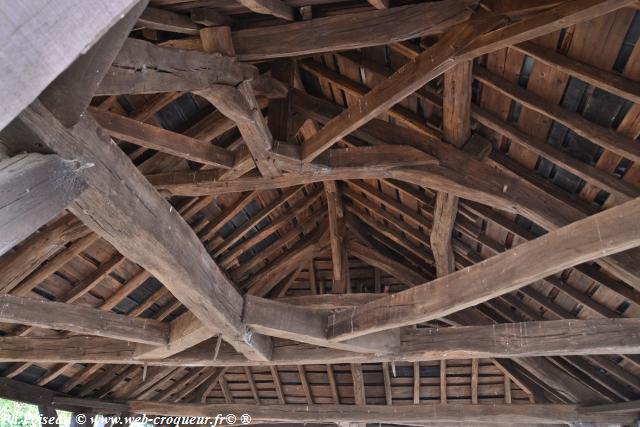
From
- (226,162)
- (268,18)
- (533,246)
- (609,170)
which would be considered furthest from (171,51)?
(609,170)

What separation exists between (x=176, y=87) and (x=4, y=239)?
1348 mm

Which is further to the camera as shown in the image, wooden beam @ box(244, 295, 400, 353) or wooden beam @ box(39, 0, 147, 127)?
wooden beam @ box(244, 295, 400, 353)

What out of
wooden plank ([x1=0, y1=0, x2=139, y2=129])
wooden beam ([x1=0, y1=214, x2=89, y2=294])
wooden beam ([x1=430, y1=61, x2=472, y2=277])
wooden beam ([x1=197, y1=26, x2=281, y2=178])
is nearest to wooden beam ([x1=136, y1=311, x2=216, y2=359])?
wooden beam ([x1=0, y1=214, x2=89, y2=294])

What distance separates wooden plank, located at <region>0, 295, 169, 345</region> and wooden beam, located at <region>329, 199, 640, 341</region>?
4.36ft

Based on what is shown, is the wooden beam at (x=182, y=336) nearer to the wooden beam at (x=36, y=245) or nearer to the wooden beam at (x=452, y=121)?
the wooden beam at (x=36, y=245)

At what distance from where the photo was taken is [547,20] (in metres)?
2.30

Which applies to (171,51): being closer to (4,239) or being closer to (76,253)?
(4,239)

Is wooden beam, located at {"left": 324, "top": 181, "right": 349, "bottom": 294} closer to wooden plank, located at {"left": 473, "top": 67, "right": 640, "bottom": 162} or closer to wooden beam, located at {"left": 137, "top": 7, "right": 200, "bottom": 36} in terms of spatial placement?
wooden plank, located at {"left": 473, "top": 67, "right": 640, "bottom": 162}

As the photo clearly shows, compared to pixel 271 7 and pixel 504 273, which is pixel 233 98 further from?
pixel 504 273

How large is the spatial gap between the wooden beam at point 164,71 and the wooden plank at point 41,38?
143cm

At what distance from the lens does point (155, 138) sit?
3293 millimetres

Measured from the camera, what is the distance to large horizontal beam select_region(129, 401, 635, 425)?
617cm

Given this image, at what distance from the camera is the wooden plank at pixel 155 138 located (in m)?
3.19

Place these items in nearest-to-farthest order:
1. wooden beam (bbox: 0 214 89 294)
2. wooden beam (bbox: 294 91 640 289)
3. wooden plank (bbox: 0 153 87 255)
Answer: wooden plank (bbox: 0 153 87 255) → wooden beam (bbox: 294 91 640 289) → wooden beam (bbox: 0 214 89 294)
